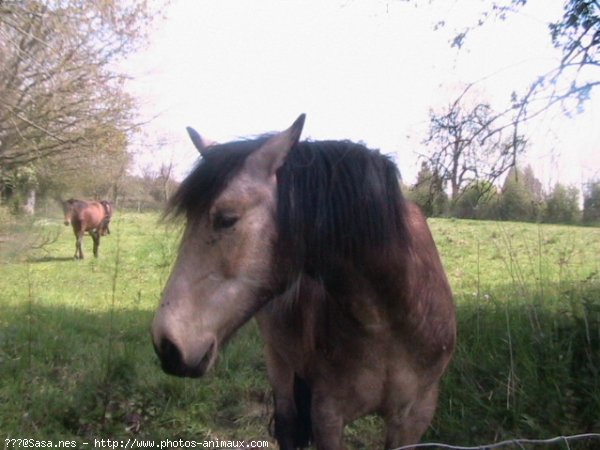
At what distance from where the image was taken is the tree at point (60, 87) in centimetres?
808

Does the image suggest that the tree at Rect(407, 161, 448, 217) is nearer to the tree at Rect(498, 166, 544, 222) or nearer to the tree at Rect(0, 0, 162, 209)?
the tree at Rect(498, 166, 544, 222)

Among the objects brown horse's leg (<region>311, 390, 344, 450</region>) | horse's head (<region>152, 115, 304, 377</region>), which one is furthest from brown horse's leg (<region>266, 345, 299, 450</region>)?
horse's head (<region>152, 115, 304, 377</region>)

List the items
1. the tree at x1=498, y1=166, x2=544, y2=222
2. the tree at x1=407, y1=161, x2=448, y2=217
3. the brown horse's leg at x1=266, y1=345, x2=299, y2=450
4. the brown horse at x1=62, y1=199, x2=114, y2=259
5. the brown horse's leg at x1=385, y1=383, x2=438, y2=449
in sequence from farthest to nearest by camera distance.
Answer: the brown horse at x1=62, y1=199, x2=114, y2=259 → the tree at x1=498, y1=166, x2=544, y2=222 → the tree at x1=407, y1=161, x2=448, y2=217 → the brown horse's leg at x1=266, y1=345, x2=299, y2=450 → the brown horse's leg at x1=385, y1=383, x2=438, y2=449

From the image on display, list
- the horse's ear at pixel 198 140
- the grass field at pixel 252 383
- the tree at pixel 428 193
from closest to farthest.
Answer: the horse's ear at pixel 198 140
the tree at pixel 428 193
the grass field at pixel 252 383

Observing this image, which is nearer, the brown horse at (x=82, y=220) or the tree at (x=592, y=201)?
the tree at (x=592, y=201)

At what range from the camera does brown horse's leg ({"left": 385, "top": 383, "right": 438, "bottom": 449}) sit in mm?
2617

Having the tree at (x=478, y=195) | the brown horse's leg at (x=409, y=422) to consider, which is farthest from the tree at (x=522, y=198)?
the brown horse's leg at (x=409, y=422)

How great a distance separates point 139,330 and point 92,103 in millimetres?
7381

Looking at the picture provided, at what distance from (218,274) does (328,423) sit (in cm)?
109

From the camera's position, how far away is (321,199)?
2.06 metres

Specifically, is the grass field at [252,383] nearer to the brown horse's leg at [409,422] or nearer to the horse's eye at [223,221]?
the horse's eye at [223,221]

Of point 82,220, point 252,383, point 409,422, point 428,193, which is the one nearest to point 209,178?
point 409,422

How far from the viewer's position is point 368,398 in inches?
98.8

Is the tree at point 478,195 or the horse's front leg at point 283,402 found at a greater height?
the tree at point 478,195
